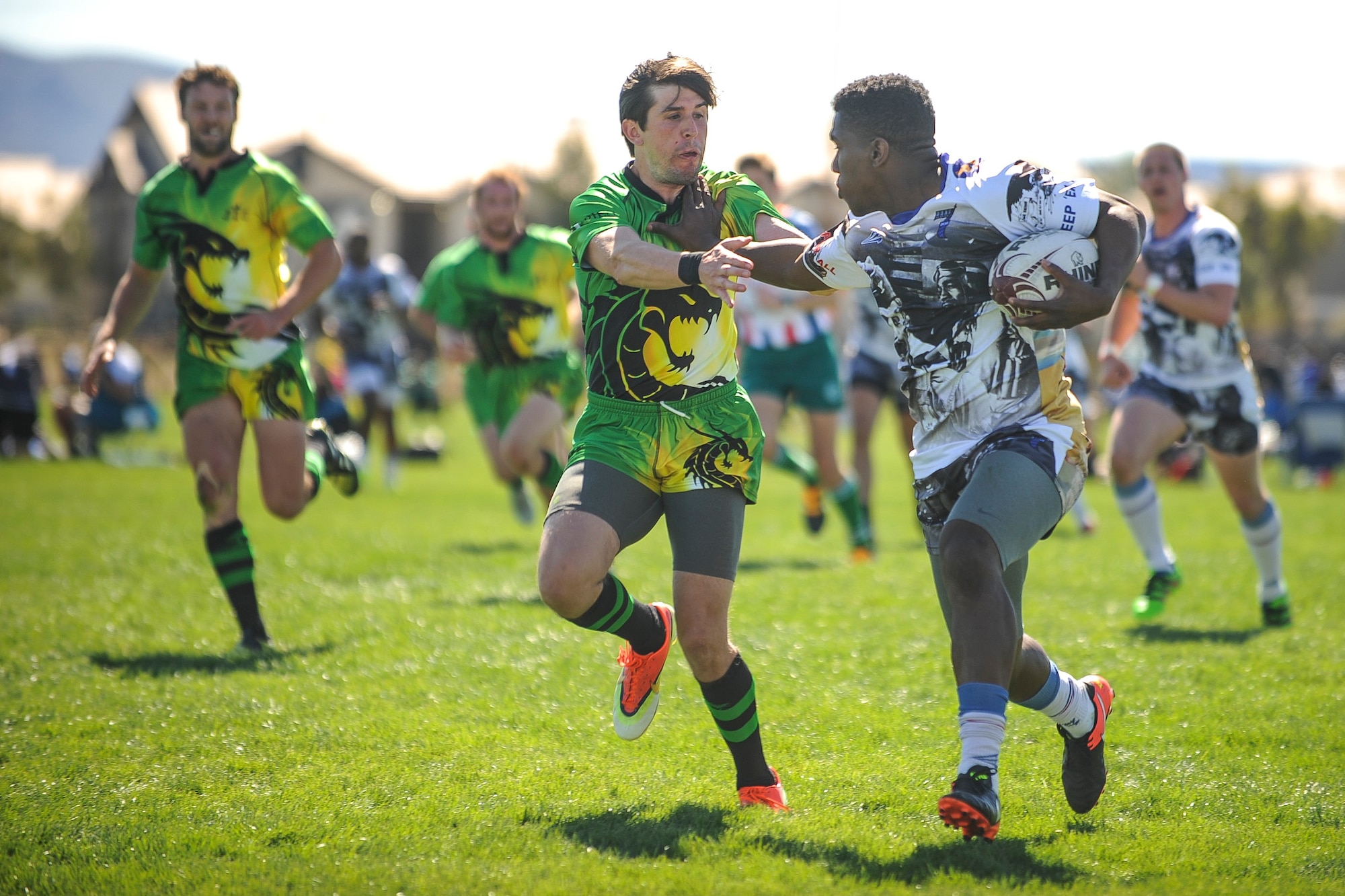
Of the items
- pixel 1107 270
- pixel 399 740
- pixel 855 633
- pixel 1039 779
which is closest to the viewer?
pixel 1107 270

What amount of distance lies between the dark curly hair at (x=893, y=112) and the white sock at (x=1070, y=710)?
1.66 metres

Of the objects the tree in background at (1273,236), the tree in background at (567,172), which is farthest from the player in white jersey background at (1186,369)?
the tree in background at (1273,236)

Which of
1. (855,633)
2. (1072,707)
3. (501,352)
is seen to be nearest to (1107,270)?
(1072,707)

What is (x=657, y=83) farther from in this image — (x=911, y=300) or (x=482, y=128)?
(x=482, y=128)

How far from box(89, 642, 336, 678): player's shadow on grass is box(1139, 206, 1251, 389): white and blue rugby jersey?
15.5 ft

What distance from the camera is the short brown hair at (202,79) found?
5.82 meters

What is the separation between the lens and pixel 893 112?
11.9ft

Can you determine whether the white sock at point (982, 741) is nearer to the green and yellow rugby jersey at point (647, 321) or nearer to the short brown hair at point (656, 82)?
the green and yellow rugby jersey at point (647, 321)

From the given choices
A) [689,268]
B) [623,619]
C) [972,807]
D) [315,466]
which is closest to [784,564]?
[315,466]

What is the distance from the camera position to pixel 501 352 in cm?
811

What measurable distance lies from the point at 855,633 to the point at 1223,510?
8.22m

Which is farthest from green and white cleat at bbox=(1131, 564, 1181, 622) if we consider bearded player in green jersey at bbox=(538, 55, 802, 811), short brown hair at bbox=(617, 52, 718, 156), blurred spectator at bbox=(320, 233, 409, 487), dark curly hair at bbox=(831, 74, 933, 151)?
blurred spectator at bbox=(320, 233, 409, 487)

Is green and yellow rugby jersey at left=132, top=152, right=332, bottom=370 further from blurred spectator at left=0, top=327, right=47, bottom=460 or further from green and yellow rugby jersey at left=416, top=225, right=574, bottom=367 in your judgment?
blurred spectator at left=0, top=327, right=47, bottom=460

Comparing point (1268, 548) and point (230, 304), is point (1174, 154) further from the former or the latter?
point (230, 304)
